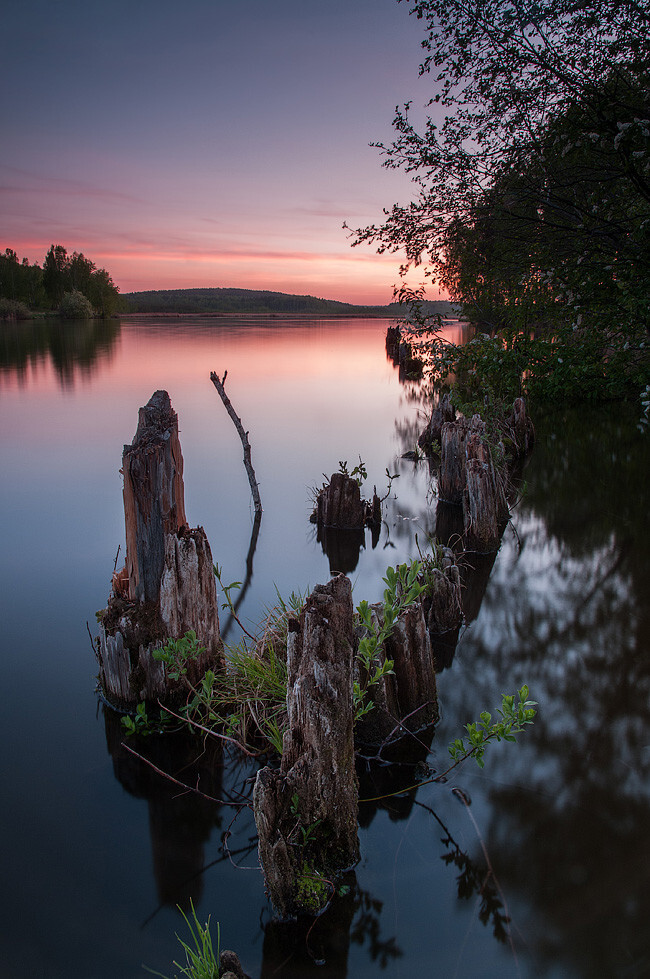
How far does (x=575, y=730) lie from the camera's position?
4453mm

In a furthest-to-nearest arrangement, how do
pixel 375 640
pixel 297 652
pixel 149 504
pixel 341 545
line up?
1. pixel 341 545
2. pixel 149 504
3. pixel 375 640
4. pixel 297 652

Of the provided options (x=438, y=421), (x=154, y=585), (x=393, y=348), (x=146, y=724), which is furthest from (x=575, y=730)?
(x=393, y=348)

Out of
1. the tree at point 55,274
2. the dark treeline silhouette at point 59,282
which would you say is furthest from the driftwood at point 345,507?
the tree at point 55,274

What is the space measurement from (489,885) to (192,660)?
2610 millimetres

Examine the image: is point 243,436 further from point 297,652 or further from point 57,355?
point 57,355

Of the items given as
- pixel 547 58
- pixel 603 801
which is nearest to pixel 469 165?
pixel 547 58

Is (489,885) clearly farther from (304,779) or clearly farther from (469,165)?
(469,165)

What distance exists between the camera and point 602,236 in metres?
8.49

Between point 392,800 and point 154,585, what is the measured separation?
238cm

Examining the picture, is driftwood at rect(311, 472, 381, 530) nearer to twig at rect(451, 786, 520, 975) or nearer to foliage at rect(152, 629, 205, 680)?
foliage at rect(152, 629, 205, 680)

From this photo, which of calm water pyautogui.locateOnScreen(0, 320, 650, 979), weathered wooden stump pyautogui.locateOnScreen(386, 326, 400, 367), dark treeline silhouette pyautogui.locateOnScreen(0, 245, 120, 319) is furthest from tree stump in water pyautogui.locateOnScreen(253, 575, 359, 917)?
dark treeline silhouette pyautogui.locateOnScreen(0, 245, 120, 319)

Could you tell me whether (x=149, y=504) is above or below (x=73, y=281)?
below

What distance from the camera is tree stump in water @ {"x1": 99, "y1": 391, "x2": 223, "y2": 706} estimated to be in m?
4.57

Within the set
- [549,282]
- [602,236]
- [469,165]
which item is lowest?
[549,282]
